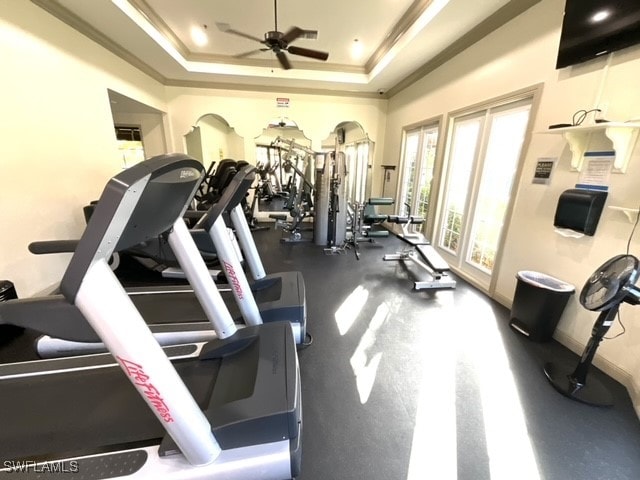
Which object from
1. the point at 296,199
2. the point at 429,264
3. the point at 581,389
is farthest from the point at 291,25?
the point at 581,389

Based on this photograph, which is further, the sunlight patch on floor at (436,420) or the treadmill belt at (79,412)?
the sunlight patch on floor at (436,420)

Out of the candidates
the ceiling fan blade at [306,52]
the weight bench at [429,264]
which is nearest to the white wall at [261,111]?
the ceiling fan blade at [306,52]

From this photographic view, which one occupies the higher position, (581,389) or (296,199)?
(296,199)

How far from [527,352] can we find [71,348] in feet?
10.9

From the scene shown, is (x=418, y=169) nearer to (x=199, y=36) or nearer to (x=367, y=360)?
(x=367, y=360)

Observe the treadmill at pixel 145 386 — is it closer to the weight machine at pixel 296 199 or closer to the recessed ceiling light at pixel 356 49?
the weight machine at pixel 296 199

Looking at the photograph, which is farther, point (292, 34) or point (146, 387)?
point (292, 34)

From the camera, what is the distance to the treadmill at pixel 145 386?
0.72m

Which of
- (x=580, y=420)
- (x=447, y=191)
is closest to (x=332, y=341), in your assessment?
(x=580, y=420)

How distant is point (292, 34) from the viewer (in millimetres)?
3100

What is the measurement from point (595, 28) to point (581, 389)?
8.17 ft

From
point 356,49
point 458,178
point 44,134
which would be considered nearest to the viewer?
point 44,134

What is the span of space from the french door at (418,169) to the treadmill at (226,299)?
305 centimetres

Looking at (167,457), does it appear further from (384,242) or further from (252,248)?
(384,242)
